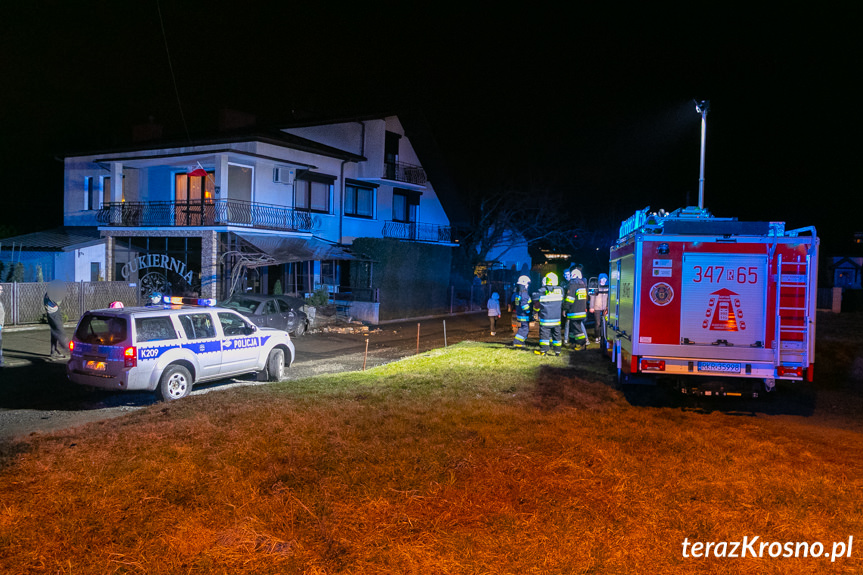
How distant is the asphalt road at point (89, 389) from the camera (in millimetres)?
8711

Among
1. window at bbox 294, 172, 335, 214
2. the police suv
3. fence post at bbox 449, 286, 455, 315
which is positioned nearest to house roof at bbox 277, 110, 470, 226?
window at bbox 294, 172, 335, 214

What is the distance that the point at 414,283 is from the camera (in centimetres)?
2736

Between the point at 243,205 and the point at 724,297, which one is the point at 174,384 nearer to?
the point at 724,297

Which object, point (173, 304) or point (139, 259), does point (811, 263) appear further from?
point (139, 259)

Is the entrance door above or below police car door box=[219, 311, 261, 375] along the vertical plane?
above

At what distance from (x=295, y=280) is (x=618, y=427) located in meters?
20.6

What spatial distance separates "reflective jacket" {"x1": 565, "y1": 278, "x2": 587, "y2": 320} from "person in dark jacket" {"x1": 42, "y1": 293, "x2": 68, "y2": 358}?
11.6 metres

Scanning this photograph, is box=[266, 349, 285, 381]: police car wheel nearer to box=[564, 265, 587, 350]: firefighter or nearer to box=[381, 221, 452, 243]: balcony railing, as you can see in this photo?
box=[564, 265, 587, 350]: firefighter

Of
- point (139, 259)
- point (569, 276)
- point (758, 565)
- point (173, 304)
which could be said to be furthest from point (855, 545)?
point (139, 259)

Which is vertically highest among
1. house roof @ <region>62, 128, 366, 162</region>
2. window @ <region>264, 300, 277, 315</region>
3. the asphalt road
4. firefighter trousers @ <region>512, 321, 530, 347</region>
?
house roof @ <region>62, 128, 366, 162</region>

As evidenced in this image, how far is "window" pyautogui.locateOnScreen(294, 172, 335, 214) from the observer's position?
26120mm

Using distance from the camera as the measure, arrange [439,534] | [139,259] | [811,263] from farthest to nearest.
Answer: [139,259] → [811,263] → [439,534]

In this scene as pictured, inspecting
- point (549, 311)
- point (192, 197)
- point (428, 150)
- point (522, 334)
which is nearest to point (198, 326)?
point (549, 311)

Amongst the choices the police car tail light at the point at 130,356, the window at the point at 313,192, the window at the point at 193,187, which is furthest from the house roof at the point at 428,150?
the police car tail light at the point at 130,356
